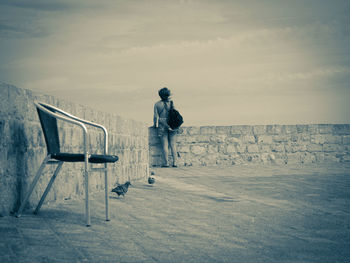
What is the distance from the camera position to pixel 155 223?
3.42 metres

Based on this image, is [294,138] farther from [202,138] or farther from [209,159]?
[202,138]

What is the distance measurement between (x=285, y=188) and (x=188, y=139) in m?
6.29

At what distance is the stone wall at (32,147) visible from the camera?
3254 millimetres

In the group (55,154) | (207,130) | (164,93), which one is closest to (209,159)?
(207,130)

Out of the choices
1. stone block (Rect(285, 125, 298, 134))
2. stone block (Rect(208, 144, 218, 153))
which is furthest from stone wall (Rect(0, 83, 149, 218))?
stone block (Rect(285, 125, 298, 134))

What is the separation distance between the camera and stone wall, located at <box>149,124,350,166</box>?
40.5ft

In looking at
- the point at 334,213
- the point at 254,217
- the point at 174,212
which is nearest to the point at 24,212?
the point at 174,212

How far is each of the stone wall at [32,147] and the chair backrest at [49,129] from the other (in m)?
0.27

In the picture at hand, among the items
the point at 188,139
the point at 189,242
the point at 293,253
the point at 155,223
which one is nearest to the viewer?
the point at 293,253

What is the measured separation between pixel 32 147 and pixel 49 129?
0.46 meters

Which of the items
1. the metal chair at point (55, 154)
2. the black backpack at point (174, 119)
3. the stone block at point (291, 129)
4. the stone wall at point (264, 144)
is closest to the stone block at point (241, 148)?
the stone wall at point (264, 144)

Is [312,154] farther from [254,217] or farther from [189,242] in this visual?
[189,242]

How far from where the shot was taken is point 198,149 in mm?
12328

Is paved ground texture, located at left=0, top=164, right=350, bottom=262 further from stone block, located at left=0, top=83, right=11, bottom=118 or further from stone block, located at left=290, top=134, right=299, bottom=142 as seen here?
stone block, located at left=290, top=134, right=299, bottom=142
